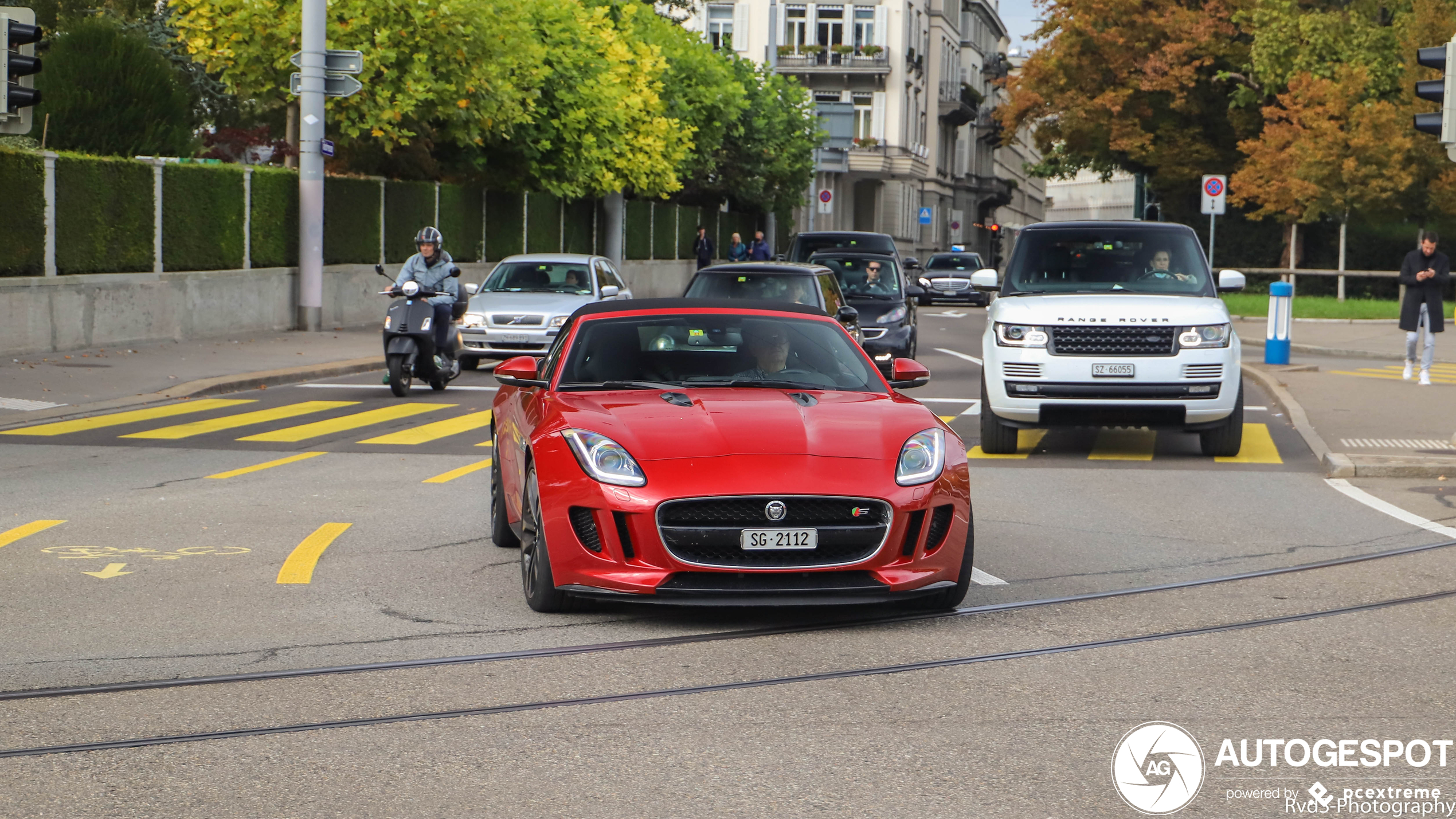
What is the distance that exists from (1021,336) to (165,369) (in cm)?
1091

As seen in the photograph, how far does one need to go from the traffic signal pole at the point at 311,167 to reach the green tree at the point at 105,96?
9.43 meters

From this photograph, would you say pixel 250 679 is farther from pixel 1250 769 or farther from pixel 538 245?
pixel 538 245

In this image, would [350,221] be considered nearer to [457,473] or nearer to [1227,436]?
[457,473]

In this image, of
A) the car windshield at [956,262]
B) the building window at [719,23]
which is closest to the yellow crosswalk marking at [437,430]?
the car windshield at [956,262]

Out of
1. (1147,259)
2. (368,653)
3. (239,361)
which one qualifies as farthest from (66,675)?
(239,361)

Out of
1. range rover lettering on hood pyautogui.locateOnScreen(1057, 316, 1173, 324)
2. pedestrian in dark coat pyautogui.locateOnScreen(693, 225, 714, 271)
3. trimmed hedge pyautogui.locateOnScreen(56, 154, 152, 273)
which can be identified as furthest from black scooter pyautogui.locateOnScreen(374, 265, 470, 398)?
pedestrian in dark coat pyautogui.locateOnScreen(693, 225, 714, 271)

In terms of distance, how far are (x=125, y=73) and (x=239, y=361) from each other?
685 inches

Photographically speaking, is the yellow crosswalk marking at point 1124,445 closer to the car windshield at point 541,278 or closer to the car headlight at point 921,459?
the car headlight at point 921,459

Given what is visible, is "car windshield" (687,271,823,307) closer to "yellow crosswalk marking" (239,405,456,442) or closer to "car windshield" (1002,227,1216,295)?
"yellow crosswalk marking" (239,405,456,442)

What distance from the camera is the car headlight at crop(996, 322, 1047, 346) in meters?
13.6

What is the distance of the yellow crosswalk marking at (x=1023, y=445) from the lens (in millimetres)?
14055

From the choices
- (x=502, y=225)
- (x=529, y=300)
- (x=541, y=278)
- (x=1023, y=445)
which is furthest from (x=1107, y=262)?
(x=502, y=225)

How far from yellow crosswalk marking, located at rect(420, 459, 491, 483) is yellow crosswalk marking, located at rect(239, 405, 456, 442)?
2156 millimetres

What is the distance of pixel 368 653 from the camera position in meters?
6.61
